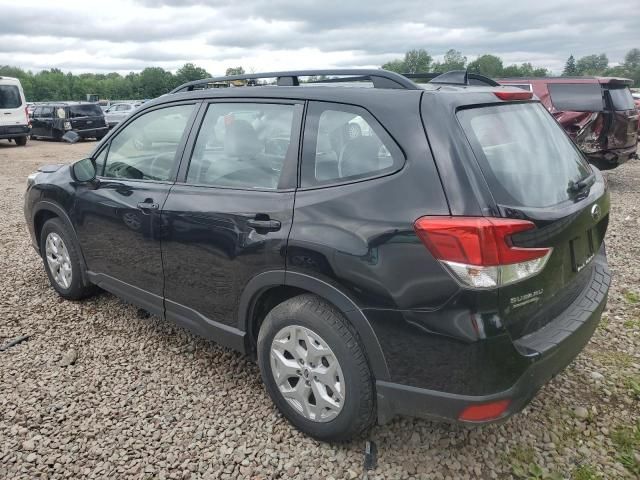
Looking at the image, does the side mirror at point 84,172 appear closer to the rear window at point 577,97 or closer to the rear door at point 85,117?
the rear window at point 577,97

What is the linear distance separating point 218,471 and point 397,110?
1.85 metres

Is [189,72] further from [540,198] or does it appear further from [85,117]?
[540,198]

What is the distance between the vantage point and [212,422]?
2.75m

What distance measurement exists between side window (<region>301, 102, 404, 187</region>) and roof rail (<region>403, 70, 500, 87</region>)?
26.0 inches

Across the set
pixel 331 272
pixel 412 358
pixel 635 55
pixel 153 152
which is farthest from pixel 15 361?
pixel 635 55

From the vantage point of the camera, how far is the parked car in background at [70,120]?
1997 centimetres

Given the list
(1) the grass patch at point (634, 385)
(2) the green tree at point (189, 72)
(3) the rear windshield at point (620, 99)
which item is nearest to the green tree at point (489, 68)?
(3) the rear windshield at point (620, 99)

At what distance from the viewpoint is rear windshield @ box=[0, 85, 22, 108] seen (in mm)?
16844

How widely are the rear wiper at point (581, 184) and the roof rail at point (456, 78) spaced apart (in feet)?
2.31

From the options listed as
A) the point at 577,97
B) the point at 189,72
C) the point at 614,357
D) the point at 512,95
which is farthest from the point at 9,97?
the point at 189,72

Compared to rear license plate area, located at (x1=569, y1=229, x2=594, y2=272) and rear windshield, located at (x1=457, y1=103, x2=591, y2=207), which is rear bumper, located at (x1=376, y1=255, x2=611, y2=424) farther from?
rear windshield, located at (x1=457, y1=103, x2=591, y2=207)

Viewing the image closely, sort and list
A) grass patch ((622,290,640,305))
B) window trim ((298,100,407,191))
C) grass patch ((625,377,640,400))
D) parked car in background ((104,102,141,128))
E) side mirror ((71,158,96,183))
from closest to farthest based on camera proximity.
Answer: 1. window trim ((298,100,407,191))
2. grass patch ((625,377,640,400))
3. side mirror ((71,158,96,183))
4. grass patch ((622,290,640,305))
5. parked car in background ((104,102,141,128))

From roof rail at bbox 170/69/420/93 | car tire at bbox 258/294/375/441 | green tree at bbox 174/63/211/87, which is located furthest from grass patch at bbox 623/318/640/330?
green tree at bbox 174/63/211/87

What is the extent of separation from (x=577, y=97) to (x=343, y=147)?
7.63 m
